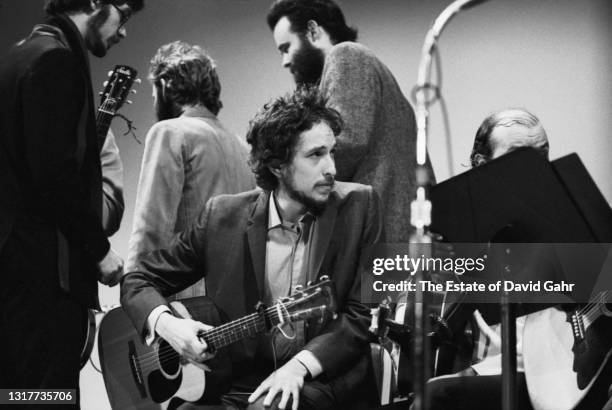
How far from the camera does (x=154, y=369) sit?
8.82 feet

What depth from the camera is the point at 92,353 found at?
3209 millimetres

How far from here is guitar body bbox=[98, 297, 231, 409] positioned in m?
2.48

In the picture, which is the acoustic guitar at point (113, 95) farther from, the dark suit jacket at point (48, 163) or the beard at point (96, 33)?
the dark suit jacket at point (48, 163)

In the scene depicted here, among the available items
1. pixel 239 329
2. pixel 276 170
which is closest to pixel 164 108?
pixel 276 170

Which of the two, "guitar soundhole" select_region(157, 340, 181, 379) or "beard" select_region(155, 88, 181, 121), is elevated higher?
"beard" select_region(155, 88, 181, 121)

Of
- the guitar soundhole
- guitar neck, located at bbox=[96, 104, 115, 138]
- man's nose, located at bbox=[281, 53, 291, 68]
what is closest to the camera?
the guitar soundhole

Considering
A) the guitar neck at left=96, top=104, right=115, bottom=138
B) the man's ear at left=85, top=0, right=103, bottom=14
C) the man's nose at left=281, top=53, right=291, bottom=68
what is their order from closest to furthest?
the man's ear at left=85, top=0, right=103, bottom=14 < the guitar neck at left=96, top=104, right=115, bottom=138 < the man's nose at left=281, top=53, right=291, bottom=68

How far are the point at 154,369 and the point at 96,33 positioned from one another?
1.14m

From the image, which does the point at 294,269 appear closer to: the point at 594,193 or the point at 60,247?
the point at 60,247

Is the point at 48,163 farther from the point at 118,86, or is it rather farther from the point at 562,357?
the point at 562,357

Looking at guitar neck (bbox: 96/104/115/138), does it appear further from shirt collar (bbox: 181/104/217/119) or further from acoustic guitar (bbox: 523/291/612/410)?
acoustic guitar (bbox: 523/291/612/410)

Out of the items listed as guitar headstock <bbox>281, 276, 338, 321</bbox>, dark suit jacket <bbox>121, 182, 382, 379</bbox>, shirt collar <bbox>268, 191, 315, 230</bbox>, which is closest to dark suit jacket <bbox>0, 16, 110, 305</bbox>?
dark suit jacket <bbox>121, 182, 382, 379</bbox>

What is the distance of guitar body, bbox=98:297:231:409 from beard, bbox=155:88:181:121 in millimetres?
764

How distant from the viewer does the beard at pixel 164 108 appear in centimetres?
319
